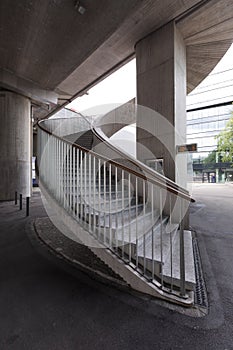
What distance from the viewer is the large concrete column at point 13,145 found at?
7.33 metres

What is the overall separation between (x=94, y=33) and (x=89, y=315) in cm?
601

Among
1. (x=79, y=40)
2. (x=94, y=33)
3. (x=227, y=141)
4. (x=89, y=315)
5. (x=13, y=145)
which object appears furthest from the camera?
(x=227, y=141)

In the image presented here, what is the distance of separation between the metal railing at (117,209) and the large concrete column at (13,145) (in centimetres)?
495

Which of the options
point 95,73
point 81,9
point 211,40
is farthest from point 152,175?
point 95,73

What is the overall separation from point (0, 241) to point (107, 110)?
632 cm

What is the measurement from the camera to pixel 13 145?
752cm

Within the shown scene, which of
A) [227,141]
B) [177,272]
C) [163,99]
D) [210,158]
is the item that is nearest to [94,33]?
[163,99]

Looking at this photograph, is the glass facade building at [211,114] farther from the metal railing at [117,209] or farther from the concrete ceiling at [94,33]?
the metal railing at [117,209]

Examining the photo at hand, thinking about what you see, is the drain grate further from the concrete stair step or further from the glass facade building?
the glass facade building

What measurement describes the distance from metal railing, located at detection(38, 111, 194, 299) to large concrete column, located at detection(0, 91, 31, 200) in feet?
16.2

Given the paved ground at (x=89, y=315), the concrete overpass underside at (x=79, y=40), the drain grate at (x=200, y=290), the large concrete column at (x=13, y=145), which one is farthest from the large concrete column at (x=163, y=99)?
the large concrete column at (x=13, y=145)

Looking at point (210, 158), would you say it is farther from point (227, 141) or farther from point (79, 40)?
point (79, 40)

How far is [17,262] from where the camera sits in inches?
99.1

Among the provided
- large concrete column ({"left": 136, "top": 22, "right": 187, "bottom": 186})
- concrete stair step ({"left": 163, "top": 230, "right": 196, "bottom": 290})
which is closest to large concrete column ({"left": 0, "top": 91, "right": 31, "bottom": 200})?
large concrete column ({"left": 136, "top": 22, "right": 187, "bottom": 186})
